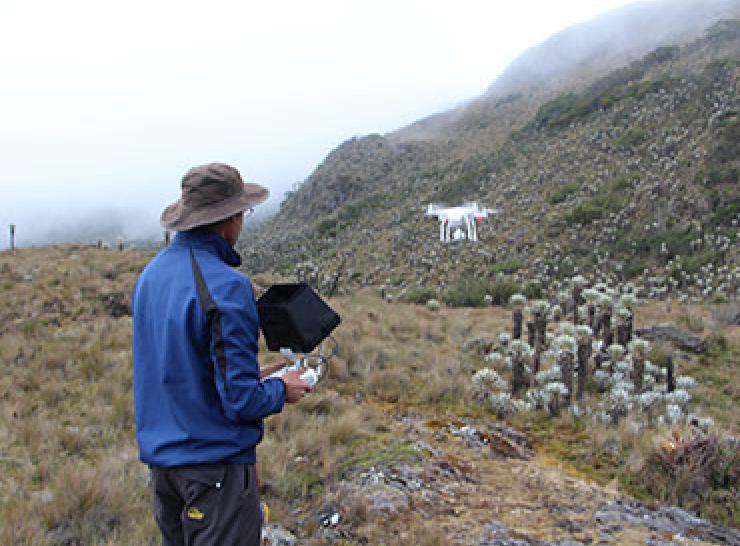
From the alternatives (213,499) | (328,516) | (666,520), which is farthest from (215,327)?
(666,520)

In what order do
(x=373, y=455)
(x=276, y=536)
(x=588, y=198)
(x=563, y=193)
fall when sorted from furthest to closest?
(x=563, y=193)
(x=588, y=198)
(x=373, y=455)
(x=276, y=536)

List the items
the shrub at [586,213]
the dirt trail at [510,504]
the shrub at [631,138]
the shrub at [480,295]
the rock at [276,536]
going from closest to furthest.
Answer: the rock at [276,536], the dirt trail at [510,504], the shrub at [480,295], the shrub at [586,213], the shrub at [631,138]

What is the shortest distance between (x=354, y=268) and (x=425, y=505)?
30667 millimetres

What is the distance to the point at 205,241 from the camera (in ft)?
7.77

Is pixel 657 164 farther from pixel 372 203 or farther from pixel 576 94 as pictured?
pixel 372 203

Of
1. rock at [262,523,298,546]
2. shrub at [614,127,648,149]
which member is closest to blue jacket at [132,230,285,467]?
rock at [262,523,298,546]

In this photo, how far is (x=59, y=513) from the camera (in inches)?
145

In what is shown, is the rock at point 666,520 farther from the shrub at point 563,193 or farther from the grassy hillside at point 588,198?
the shrub at point 563,193

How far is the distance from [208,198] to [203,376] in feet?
2.61

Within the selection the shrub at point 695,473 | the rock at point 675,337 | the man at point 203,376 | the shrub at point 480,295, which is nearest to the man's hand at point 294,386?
the man at point 203,376

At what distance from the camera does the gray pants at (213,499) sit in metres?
2.22

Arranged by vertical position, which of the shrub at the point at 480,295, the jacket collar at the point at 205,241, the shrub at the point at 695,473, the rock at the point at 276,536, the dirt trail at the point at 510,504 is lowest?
the shrub at the point at 480,295

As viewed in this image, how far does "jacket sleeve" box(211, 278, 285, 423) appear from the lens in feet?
6.83

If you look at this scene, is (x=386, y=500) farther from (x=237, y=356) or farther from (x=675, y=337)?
(x=675, y=337)
